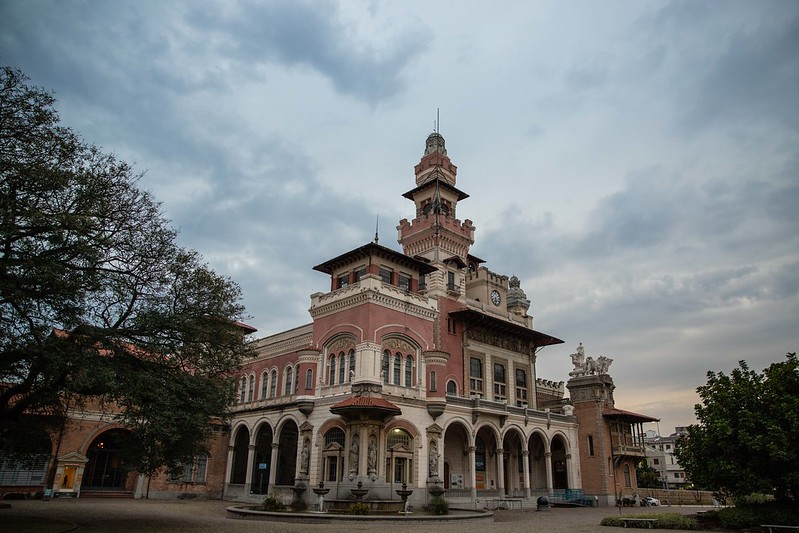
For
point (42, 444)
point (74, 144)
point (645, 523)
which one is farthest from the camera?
point (42, 444)

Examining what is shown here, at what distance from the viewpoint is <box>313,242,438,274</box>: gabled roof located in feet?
121

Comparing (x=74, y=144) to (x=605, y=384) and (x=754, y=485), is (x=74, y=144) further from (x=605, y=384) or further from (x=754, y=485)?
(x=605, y=384)

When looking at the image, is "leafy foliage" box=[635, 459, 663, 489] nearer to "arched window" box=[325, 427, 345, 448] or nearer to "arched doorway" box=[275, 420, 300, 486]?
"arched doorway" box=[275, 420, 300, 486]

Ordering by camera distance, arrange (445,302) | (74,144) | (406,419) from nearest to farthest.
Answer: (74,144) → (406,419) → (445,302)

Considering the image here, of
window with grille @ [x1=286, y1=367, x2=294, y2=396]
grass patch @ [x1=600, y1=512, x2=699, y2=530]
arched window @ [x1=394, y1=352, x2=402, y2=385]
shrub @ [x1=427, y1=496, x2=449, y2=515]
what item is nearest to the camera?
grass patch @ [x1=600, y1=512, x2=699, y2=530]

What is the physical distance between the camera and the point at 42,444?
26.2 metres

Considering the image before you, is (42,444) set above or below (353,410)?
below

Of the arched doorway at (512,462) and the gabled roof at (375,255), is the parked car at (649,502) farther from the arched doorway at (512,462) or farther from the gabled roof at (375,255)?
the gabled roof at (375,255)

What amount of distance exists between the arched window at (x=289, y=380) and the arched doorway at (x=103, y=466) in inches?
483

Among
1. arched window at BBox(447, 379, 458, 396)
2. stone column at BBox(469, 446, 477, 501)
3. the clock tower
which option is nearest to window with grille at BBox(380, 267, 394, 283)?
the clock tower

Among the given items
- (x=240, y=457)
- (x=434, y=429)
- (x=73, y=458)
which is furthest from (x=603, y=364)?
(x=73, y=458)

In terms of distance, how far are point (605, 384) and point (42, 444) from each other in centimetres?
3850

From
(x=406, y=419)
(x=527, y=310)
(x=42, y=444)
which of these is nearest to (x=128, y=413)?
Result: (x=42, y=444)

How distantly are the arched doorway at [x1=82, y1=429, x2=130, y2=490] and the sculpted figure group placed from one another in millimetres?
35238
